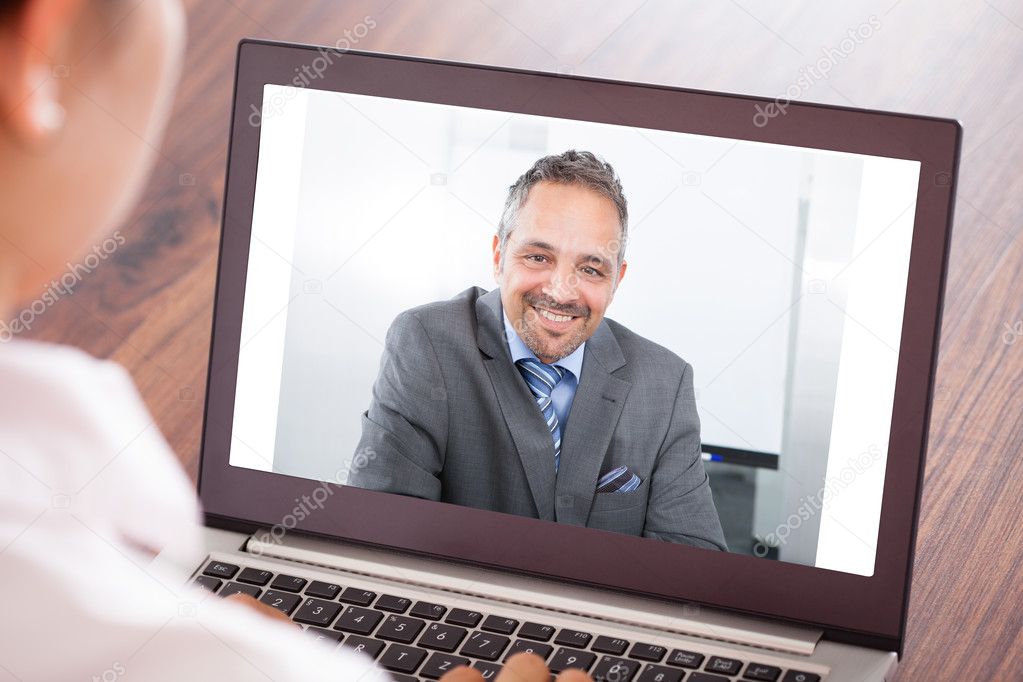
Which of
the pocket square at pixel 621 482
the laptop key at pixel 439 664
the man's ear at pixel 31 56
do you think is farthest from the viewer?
the pocket square at pixel 621 482

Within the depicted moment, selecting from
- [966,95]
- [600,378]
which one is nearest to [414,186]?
[600,378]

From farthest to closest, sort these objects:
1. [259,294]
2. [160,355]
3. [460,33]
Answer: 1. [460,33]
2. [160,355]
3. [259,294]

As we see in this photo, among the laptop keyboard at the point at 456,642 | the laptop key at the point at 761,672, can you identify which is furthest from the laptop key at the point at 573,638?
the laptop key at the point at 761,672

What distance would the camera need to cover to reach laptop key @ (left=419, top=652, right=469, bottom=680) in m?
0.67

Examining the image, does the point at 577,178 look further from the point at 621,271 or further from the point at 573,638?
the point at 573,638

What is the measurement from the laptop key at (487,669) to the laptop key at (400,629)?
5cm

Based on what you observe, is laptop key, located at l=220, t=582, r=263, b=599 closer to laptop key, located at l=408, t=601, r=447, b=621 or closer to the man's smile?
laptop key, located at l=408, t=601, r=447, b=621

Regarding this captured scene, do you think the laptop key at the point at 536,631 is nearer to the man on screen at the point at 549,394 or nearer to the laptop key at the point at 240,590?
the man on screen at the point at 549,394

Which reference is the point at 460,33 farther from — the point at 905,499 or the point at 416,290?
the point at 905,499

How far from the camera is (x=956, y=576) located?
0.79 meters

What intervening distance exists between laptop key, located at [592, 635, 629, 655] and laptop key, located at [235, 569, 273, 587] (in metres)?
0.25

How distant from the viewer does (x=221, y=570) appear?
782 millimetres

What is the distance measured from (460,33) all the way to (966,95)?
0.52 metres

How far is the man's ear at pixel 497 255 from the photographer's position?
784 millimetres
